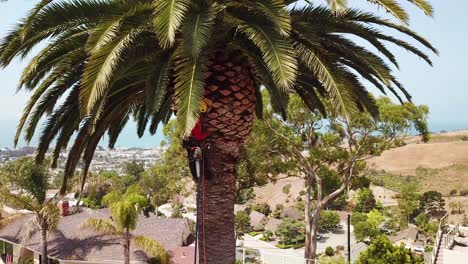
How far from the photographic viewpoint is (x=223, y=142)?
21.5 ft

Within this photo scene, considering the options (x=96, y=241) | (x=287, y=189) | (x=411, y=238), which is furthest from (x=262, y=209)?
A: (x=96, y=241)

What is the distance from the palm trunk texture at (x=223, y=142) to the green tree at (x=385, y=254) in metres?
8.43

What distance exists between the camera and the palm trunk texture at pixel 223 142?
247 inches

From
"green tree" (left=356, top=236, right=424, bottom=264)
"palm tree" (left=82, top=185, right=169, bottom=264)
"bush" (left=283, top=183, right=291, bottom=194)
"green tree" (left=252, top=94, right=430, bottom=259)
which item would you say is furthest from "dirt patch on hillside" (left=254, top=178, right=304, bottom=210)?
"green tree" (left=356, top=236, right=424, bottom=264)

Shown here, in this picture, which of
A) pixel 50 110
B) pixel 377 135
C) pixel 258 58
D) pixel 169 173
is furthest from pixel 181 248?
pixel 258 58

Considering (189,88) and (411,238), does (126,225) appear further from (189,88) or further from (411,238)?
(411,238)

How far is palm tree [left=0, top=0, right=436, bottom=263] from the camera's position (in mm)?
5371

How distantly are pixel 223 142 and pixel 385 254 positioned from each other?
9.21 meters

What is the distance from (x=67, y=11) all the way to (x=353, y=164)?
19.1m

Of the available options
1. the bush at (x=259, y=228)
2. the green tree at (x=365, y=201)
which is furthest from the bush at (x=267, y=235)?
the green tree at (x=365, y=201)

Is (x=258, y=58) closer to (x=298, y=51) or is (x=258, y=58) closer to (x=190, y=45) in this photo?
(x=298, y=51)

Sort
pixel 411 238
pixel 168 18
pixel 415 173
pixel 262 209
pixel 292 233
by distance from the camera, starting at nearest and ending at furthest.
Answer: pixel 168 18 < pixel 292 233 < pixel 411 238 < pixel 262 209 < pixel 415 173

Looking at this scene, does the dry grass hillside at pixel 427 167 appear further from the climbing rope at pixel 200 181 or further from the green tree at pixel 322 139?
the climbing rope at pixel 200 181

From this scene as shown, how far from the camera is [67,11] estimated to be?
6262 mm
